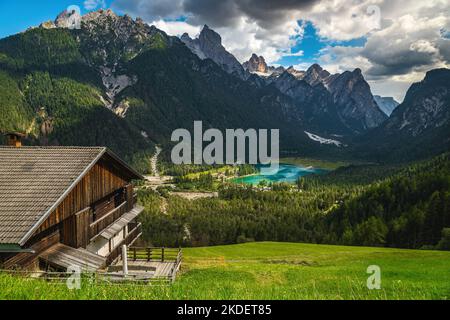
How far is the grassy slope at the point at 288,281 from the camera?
8.45 m

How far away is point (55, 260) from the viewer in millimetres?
19469

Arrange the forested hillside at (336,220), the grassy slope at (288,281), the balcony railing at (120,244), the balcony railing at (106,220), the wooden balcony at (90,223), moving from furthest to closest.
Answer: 1. the forested hillside at (336,220)
2. the balcony railing at (120,244)
3. the balcony railing at (106,220)
4. the wooden balcony at (90,223)
5. the grassy slope at (288,281)

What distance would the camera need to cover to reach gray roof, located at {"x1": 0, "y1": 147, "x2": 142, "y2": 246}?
673 inches

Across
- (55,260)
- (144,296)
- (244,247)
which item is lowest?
(244,247)

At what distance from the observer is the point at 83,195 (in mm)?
23500

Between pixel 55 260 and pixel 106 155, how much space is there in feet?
31.7

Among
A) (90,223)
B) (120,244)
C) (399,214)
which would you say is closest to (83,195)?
(90,223)

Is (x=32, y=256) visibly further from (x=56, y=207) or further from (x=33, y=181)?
(x=33, y=181)

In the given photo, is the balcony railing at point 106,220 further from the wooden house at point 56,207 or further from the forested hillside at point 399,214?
the forested hillside at point 399,214

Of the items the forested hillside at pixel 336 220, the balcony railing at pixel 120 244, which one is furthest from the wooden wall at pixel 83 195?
the forested hillside at pixel 336 220

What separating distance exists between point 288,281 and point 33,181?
59.1ft

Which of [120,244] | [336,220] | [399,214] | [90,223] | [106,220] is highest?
[90,223]
